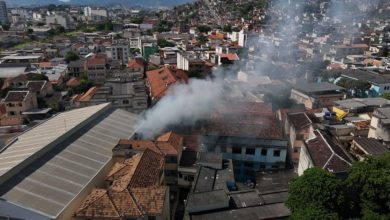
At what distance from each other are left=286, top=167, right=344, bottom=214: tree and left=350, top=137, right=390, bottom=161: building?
5704 millimetres

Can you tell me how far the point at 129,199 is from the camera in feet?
36.0

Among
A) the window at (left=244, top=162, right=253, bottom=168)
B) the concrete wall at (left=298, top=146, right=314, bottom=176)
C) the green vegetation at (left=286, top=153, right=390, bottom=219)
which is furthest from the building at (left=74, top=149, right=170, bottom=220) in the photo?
the concrete wall at (left=298, top=146, right=314, bottom=176)

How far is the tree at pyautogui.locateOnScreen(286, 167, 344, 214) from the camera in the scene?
10227mm

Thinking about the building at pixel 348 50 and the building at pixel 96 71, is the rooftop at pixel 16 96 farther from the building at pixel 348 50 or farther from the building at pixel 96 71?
the building at pixel 348 50

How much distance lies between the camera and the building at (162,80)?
25.3 meters

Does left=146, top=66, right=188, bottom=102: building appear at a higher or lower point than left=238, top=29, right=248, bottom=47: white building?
lower

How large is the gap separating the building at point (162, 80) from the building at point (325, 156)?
12.6m

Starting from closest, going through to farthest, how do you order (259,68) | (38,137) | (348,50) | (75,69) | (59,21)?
(38,137)
(259,68)
(75,69)
(348,50)
(59,21)

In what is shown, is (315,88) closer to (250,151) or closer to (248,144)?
(250,151)

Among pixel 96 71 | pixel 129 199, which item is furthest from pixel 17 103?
pixel 129 199

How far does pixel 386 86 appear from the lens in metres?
26.7

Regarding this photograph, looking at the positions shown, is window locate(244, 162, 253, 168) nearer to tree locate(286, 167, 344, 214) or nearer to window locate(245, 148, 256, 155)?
window locate(245, 148, 256, 155)

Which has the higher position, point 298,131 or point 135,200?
point 298,131

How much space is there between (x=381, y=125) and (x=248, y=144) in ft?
25.0
